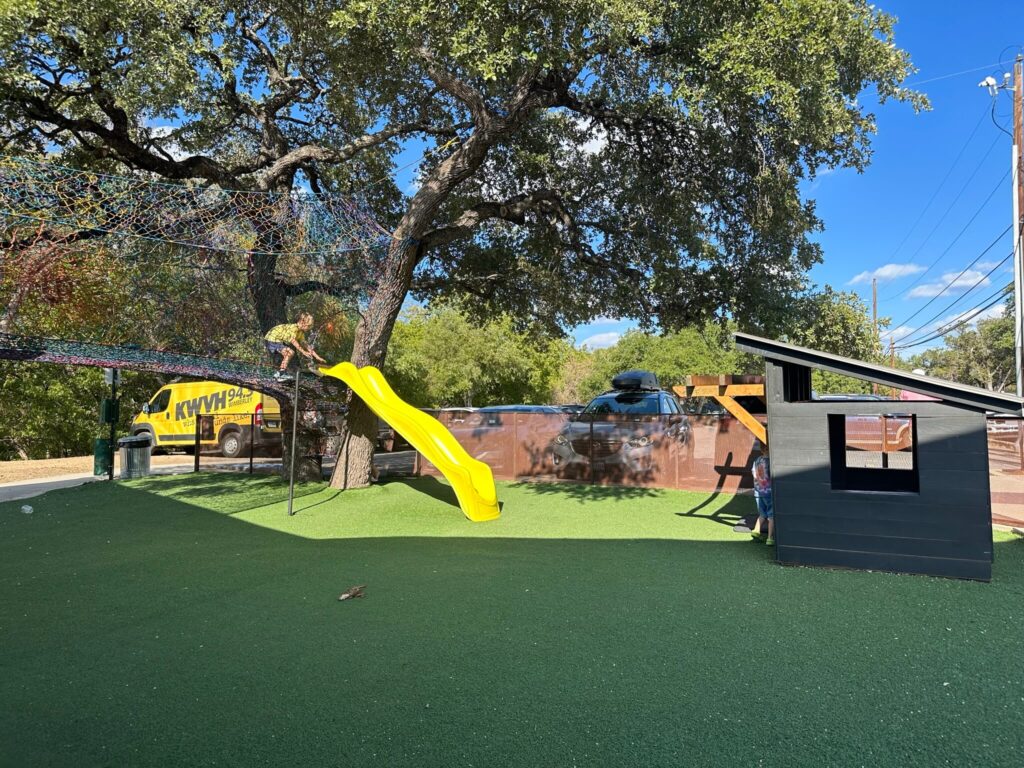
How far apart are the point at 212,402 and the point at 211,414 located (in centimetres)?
40

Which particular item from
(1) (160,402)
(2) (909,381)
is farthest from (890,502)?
(1) (160,402)

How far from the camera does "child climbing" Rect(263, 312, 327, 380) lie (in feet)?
30.8

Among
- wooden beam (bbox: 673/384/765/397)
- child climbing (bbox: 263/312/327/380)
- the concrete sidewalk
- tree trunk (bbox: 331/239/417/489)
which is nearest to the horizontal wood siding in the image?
wooden beam (bbox: 673/384/765/397)

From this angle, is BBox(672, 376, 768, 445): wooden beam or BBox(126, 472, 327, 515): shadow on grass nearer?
BBox(672, 376, 768, 445): wooden beam

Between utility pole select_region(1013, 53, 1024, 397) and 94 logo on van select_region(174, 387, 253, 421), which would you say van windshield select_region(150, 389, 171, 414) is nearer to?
94 logo on van select_region(174, 387, 253, 421)

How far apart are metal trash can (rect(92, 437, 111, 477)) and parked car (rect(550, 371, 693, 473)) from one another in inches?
379

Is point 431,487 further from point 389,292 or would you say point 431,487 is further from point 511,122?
point 511,122

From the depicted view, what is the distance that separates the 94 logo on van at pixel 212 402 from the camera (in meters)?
19.4

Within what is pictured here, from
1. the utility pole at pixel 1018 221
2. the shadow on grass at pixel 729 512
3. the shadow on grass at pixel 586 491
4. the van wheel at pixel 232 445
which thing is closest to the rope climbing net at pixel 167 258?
the shadow on grass at pixel 586 491

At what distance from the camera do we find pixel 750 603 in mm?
4887

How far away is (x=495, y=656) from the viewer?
3.87 m

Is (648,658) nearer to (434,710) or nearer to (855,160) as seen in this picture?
(434,710)

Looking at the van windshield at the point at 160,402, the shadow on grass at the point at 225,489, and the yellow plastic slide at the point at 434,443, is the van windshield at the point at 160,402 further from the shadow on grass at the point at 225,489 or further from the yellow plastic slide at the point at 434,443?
the yellow plastic slide at the point at 434,443

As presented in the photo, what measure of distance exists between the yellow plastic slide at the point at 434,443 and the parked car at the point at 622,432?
9.83 feet
